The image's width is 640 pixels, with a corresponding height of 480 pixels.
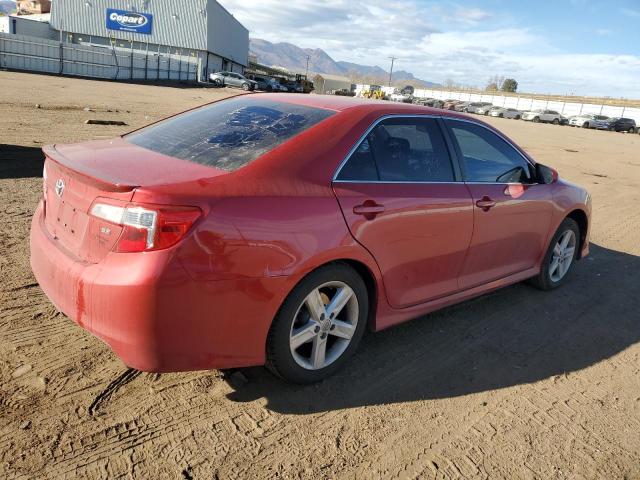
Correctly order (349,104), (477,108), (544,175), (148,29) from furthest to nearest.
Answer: (477,108), (148,29), (544,175), (349,104)

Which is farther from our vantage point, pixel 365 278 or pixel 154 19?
pixel 154 19

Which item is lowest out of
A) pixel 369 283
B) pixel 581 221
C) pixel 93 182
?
pixel 369 283

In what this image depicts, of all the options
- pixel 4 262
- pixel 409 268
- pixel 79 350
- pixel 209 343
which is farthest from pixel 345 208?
pixel 4 262

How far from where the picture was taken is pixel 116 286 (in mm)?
2461

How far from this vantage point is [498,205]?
13.5 feet

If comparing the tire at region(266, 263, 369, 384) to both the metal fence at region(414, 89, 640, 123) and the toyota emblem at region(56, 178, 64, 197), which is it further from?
the metal fence at region(414, 89, 640, 123)

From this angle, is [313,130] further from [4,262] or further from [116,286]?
[4,262]

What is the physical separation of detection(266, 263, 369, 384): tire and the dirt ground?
0.48 feet

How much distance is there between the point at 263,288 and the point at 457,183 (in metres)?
1.81

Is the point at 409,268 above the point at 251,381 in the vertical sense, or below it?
above

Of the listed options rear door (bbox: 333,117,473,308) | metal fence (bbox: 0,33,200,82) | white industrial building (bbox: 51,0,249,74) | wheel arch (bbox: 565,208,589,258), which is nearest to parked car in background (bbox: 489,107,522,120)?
white industrial building (bbox: 51,0,249,74)

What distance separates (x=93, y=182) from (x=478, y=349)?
9.05 ft

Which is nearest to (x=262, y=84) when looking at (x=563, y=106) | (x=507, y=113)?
(x=507, y=113)

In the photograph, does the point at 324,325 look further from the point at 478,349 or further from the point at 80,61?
the point at 80,61
